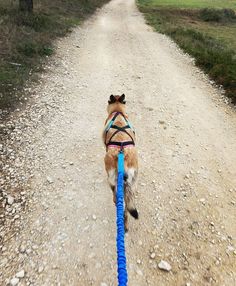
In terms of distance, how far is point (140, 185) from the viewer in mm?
6359

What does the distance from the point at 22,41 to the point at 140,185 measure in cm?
1092

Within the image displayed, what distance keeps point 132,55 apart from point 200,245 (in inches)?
504

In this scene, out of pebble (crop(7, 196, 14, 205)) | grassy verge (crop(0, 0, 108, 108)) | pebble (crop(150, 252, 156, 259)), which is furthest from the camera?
grassy verge (crop(0, 0, 108, 108))

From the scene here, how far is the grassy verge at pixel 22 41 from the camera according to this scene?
32.9ft

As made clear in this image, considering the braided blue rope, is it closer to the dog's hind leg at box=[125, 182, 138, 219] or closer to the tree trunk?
the dog's hind leg at box=[125, 182, 138, 219]

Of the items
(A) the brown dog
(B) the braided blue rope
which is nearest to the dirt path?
Result: (A) the brown dog

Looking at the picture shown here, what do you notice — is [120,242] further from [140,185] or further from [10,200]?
[10,200]

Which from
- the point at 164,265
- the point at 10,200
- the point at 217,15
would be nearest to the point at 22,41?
the point at 10,200

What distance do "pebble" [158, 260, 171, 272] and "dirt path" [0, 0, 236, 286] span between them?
0.10 meters

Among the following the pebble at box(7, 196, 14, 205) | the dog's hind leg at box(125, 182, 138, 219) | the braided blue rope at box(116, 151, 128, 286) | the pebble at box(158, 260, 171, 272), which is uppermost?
the braided blue rope at box(116, 151, 128, 286)

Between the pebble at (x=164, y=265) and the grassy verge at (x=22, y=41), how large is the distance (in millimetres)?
7095

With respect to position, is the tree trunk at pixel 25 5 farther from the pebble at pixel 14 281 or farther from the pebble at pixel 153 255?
the pebble at pixel 153 255

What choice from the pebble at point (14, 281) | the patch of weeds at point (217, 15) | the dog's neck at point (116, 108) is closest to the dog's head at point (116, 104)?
the dog's neck at point (116, 108)

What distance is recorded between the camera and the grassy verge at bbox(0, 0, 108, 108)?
1002 cm
